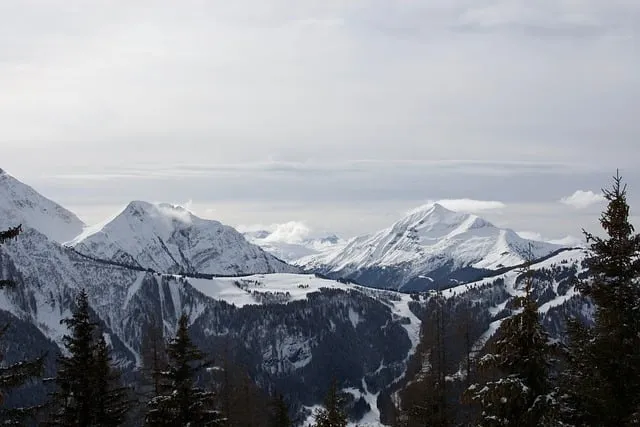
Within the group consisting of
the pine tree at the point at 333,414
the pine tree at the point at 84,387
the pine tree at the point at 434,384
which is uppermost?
the pine tree at the point at 84,387

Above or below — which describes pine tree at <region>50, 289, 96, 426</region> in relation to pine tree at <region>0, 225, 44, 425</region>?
below

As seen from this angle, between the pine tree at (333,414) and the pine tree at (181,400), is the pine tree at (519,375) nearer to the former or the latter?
the pine tree at (181,400)

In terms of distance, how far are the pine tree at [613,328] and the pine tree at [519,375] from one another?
2402 millimetres

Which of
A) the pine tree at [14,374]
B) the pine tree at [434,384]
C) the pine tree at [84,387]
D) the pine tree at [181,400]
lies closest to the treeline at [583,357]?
the pine tree at [434,384]

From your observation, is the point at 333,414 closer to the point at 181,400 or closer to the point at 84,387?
the point at 181,400

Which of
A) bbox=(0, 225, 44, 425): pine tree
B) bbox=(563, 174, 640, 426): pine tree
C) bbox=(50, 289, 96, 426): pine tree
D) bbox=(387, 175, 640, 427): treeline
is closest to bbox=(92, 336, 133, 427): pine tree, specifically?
bbox=(50, 289, 96, 426): pine tree

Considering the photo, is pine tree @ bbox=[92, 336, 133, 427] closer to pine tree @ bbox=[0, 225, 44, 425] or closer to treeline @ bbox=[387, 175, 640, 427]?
pine tree @ bbox=[0, 225, 44, 425]

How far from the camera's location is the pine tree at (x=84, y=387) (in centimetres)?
2719

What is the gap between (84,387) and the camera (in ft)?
89.7

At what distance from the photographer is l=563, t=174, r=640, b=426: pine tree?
23219 mm

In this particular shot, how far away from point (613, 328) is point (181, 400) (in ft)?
56.2

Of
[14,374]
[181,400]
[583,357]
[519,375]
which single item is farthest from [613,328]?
[14,374]

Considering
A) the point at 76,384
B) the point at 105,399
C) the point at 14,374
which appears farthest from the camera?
the point at 105,399

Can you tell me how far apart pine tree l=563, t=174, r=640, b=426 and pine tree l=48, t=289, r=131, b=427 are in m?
18.4
